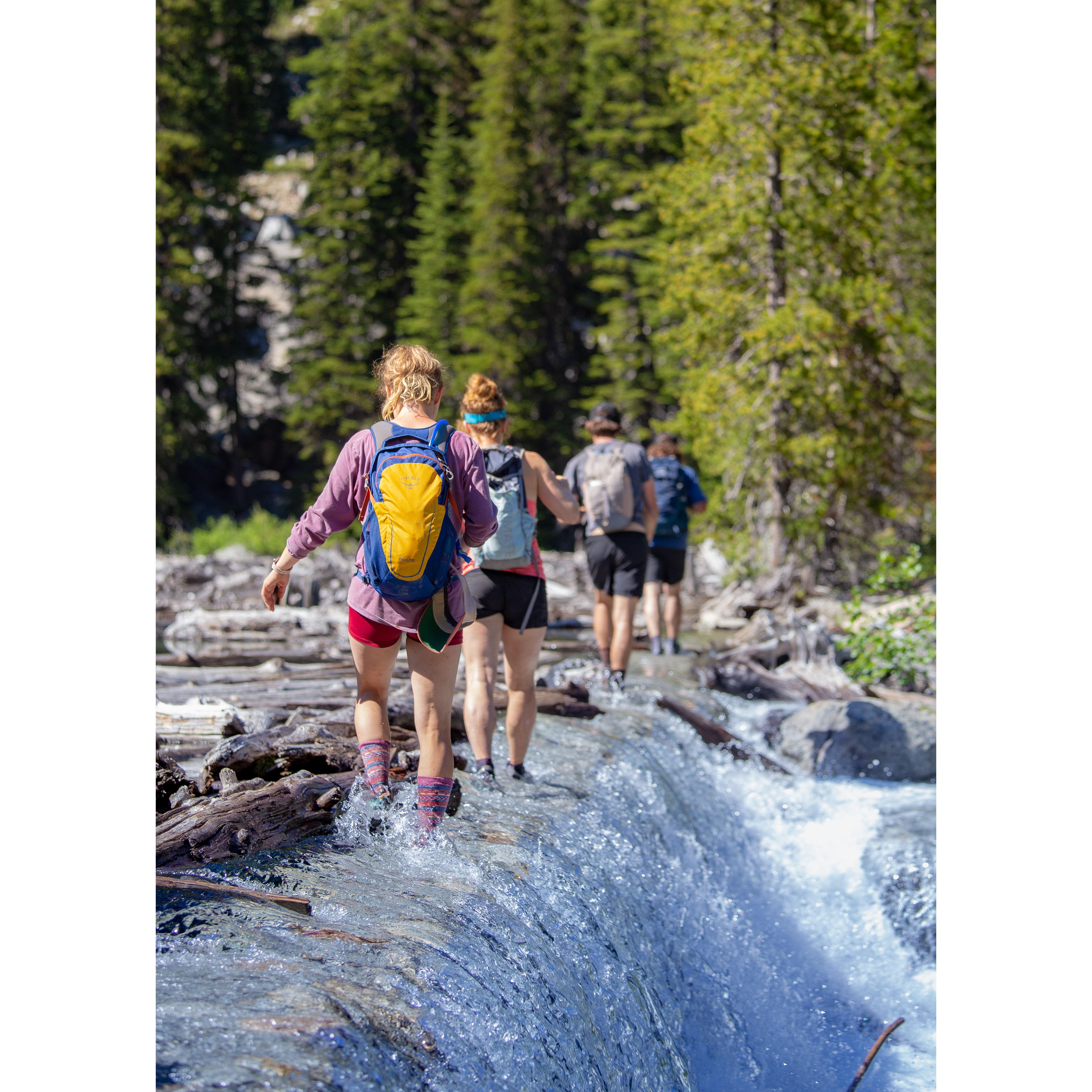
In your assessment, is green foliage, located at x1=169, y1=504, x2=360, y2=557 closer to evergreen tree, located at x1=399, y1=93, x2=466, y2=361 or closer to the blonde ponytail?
evergreen tree, located at x1=399, y1=93, x2=466, y2=361

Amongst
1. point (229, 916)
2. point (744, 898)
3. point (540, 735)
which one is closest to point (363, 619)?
point (229, 916)

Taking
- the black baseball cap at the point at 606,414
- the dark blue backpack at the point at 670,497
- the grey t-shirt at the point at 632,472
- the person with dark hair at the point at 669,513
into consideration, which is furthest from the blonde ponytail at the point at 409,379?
the dark blue backpack at the point at 670,497

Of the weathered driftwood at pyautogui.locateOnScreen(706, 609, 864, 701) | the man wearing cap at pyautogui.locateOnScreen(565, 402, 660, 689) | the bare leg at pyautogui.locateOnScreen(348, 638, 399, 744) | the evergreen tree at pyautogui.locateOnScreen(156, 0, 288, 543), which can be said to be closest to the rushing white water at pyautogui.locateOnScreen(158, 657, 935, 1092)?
the bare leg at pyautogui.locateOnScreen(348, 638, 399, 744)

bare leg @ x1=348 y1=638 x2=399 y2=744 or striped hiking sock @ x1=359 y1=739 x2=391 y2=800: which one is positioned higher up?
bare leg @ x1=348 y1=638 x2=399 y2=744

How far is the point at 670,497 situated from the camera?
876 cm

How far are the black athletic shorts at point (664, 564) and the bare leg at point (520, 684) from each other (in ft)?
12.5

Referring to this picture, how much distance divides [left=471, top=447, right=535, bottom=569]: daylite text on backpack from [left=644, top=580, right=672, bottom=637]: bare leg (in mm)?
4247

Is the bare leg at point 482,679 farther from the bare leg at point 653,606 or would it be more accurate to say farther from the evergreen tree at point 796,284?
the evergreen tree at point 796,284

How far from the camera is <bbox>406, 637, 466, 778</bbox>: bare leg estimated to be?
3.96 m

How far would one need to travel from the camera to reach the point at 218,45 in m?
33.2

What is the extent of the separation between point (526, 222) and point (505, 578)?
83.0 feet

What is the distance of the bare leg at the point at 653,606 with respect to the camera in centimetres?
924
